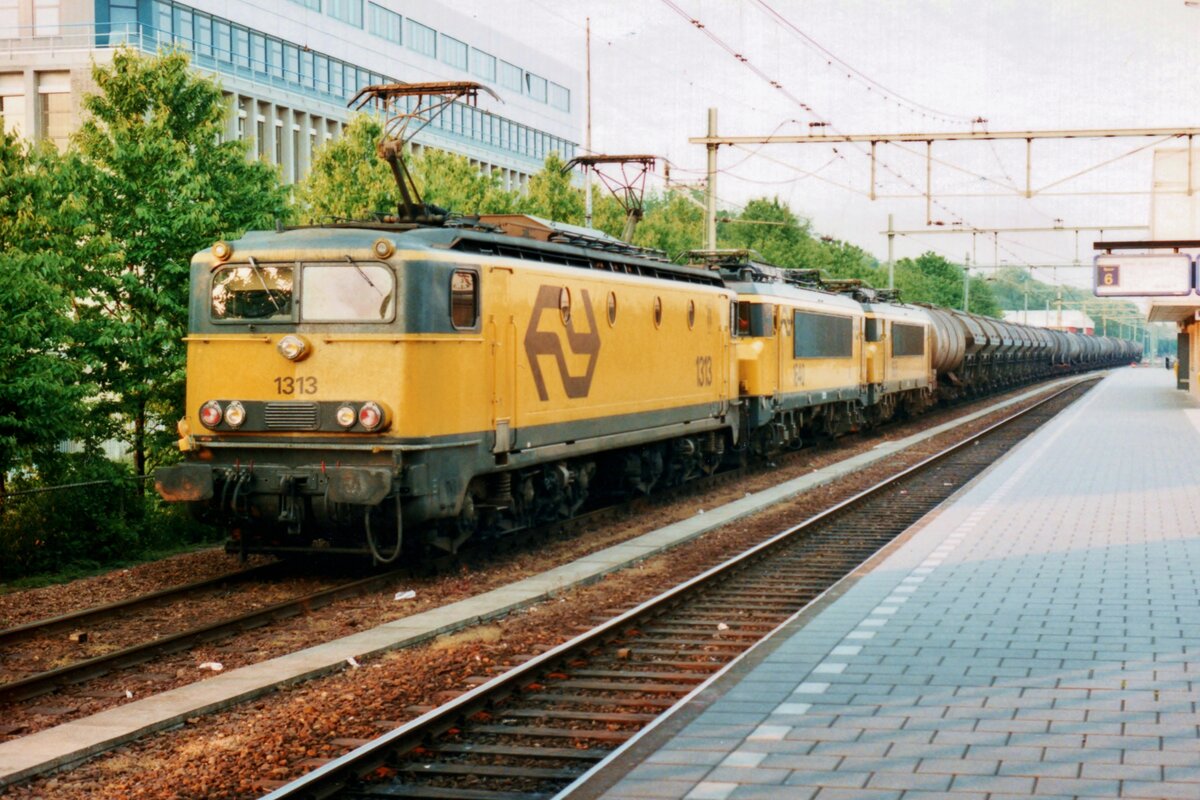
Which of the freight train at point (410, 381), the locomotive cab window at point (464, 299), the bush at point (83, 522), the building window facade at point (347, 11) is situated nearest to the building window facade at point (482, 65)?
the building window facade at point (347, 11)

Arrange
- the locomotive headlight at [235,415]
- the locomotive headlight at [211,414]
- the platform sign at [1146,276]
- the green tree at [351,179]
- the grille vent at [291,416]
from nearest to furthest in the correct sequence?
the grille vent at [291,416] → the locomotive headlight at [235,415] → the locomotive headlight at [211,414] → the green tree at [351,179] → the platform sign at [1146,276]

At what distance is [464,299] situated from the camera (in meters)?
13.3

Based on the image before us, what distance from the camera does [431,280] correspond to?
41.8 ft

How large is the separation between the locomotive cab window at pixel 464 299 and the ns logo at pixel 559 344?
1.15 meters

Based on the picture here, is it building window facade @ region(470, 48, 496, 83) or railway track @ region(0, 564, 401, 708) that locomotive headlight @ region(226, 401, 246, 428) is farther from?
building window facade @ region(470, 48, 496, 83)

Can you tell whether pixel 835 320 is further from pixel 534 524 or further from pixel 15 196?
pixel 15 196

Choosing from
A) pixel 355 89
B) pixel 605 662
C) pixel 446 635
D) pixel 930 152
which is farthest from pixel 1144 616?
pixel 355 89

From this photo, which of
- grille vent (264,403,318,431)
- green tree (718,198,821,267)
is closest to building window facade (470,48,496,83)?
green tree (718,198,821,267)

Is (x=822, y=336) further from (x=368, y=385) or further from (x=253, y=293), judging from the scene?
(x=368, y=385)

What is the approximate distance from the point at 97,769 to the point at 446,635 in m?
3.82

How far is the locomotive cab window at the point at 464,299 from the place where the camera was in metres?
13.1

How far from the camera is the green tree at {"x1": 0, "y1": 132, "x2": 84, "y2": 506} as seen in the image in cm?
1498

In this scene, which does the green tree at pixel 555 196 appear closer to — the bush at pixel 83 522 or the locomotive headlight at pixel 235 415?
the bush at pixel 83 522

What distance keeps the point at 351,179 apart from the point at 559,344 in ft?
54.6
